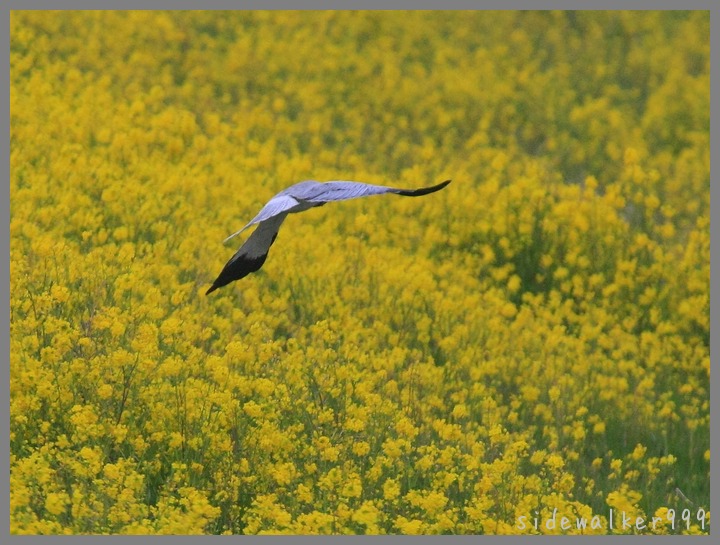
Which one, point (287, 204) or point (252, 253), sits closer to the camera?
point (287, 204)

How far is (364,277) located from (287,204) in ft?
8.73

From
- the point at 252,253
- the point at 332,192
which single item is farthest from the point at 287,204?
the point at 252,253

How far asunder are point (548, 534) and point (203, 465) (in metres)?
1.94

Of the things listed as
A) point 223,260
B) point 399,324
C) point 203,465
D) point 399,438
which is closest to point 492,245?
point 399,324

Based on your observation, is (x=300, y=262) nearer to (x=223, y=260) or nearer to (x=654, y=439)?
(x=223, y=260)

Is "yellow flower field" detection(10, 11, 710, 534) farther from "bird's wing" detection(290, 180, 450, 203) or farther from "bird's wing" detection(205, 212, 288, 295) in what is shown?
"bird's wing" detection(290, 180, 450, 203)

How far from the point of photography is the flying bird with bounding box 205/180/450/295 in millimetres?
6895

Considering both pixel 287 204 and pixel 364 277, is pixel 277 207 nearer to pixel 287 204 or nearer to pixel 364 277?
pixel 287 204

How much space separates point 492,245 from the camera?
11.3 metres

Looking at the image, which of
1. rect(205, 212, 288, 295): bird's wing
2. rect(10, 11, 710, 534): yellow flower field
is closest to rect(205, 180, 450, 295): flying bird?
rect(205, 212, 288, 295): bird's wing

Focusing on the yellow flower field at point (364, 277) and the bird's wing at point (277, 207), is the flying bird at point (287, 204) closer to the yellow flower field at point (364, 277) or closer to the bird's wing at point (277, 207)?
→ the bird's wing at point (277, 207)

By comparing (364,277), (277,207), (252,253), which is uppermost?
(277,207)

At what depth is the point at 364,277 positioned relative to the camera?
9883 mm

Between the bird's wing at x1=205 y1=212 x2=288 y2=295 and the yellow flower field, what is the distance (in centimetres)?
37
